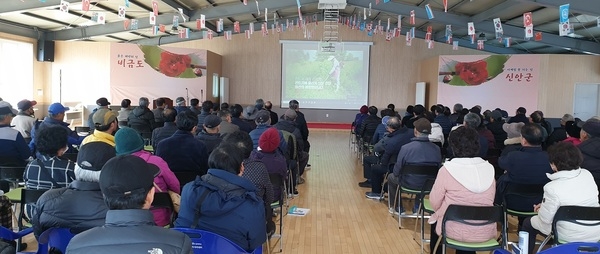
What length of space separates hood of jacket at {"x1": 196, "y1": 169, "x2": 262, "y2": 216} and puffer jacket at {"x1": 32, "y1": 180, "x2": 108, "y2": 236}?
53 centimetres

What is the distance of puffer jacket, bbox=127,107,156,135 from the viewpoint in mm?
7980

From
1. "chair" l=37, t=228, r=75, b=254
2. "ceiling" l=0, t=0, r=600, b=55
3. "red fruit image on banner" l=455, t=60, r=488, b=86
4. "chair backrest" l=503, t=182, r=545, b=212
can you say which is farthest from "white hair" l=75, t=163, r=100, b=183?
"red fruit image on banner" l=455, t=60, r=488, b=86

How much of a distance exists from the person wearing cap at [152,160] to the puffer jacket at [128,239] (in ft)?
5.31

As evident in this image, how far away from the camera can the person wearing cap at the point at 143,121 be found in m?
7.95

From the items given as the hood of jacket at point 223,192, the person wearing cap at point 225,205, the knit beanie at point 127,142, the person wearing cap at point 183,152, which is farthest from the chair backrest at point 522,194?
the knit beanie at point 127,142

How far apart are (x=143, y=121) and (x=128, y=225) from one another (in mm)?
6897

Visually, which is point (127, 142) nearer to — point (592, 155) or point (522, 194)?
point (522, 194)

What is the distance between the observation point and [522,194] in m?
3.92

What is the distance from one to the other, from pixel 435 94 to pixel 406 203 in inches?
378

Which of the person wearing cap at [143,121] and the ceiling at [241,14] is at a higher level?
the ceiling at [241,14]

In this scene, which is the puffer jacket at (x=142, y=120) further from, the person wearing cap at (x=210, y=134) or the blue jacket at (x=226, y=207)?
the blue jacket at (x=226, y=207)

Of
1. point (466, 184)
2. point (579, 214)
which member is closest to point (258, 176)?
point (466, 184)

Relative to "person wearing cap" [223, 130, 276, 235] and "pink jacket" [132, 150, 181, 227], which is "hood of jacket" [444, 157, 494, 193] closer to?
"person wearing cap" [223, 130, 276, 235]

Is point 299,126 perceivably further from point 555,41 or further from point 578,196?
point 555,41
